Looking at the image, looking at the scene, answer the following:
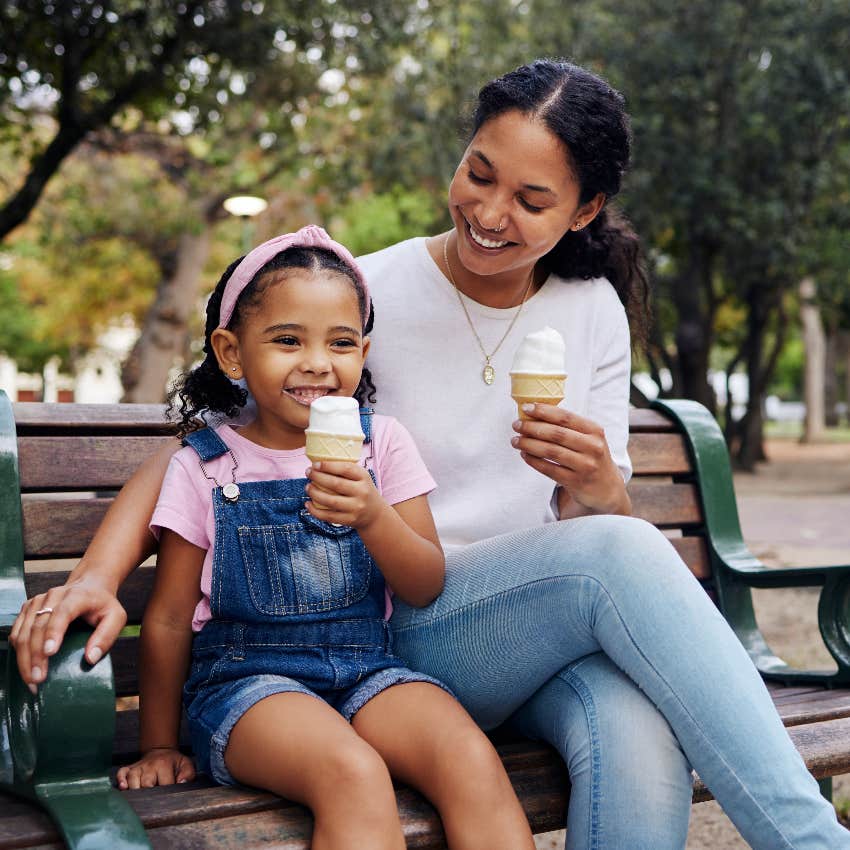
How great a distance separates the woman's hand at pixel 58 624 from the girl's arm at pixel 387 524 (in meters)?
0.39

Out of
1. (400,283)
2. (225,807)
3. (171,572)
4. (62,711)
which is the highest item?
(400,283)

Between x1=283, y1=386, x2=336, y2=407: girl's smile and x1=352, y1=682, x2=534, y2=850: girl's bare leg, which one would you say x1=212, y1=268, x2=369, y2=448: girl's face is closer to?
x1=283, y1=386, x2=336, y2=407: girl's smile

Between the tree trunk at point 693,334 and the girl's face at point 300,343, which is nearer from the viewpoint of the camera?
the girl's face at point 300,343

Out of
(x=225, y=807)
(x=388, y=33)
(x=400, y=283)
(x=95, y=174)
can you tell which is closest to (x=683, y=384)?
(x=388, y=33)

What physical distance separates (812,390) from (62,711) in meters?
30.3

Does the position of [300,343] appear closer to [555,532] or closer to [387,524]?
[387,524]

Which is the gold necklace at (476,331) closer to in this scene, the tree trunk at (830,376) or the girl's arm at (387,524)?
the girl's arm at (387,524)

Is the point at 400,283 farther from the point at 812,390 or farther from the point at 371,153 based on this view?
the point at 812,390

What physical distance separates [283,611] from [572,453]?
654mm

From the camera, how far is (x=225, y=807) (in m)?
1.91

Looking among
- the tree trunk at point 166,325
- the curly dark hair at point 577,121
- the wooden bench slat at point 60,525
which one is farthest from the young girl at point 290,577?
the tree trunk at point 166,325

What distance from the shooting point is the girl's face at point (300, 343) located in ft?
7.29

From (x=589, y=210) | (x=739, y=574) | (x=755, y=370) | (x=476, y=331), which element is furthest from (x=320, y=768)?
(x=755, y=370)

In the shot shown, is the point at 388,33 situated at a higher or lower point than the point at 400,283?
higher
